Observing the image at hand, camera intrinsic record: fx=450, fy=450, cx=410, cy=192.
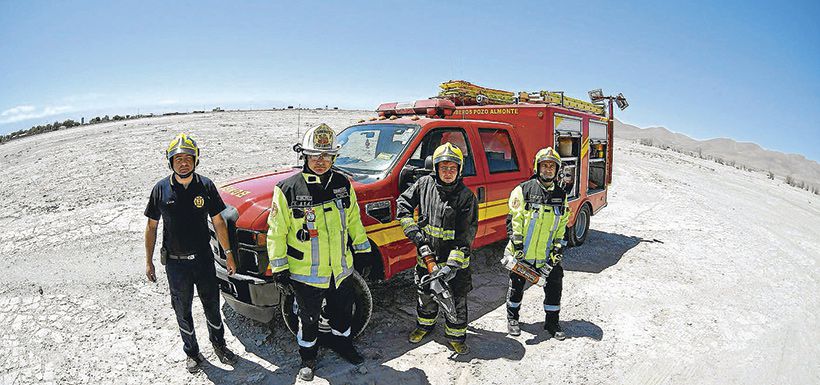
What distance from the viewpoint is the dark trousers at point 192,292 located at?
3631 mm

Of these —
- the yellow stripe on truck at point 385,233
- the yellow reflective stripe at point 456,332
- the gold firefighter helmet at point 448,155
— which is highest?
the gold firefighter helmet at point 448,155

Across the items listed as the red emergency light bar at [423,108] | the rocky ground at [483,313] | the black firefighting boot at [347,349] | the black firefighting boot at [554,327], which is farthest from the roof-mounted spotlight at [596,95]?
the black firefighting boot at [347,349]

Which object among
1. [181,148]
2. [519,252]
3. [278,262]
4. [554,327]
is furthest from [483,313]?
[181,148]

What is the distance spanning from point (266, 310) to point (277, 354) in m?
0.49

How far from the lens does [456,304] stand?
423cm

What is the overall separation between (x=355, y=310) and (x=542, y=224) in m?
2.00

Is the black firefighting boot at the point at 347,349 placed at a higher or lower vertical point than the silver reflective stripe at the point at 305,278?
lower

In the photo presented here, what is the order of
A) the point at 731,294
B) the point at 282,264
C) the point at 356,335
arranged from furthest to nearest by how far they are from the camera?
the point at 731,294, the point at 356,335, the point at 282,264

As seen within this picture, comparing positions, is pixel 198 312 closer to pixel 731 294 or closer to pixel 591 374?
pixel 591 374

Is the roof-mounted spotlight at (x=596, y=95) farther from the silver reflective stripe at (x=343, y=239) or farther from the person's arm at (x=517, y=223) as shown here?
the silver reflective stripe at (x=343, y=239)

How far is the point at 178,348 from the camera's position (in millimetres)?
4184

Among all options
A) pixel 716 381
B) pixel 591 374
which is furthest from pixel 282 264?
pixel 716 381

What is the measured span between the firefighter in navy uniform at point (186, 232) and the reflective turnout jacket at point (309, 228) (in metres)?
0.59

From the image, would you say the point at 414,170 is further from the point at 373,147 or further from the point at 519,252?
the point at 519,252
